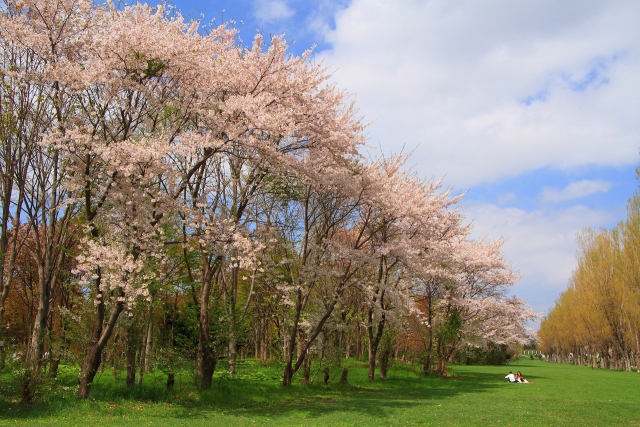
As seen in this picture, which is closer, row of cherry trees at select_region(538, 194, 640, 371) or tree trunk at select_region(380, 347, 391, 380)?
tree trunk at select_region(380, 347, 391, 380)

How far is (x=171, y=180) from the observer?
12359mm

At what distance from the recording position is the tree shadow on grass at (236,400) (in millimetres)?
11383

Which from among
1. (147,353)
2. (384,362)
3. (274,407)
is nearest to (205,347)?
(147,353)

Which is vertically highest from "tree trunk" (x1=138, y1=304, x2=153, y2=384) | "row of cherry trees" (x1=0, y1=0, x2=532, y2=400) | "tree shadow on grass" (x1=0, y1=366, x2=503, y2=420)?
"row of cherry trees" (x1=0, y1=0, x2=532, y2=400)

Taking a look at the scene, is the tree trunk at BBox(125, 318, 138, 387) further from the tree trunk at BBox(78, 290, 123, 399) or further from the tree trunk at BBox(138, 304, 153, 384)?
the tree trunk at BBox(78, 290, 123, 399)

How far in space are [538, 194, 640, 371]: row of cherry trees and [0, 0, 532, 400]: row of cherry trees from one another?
27612 mm

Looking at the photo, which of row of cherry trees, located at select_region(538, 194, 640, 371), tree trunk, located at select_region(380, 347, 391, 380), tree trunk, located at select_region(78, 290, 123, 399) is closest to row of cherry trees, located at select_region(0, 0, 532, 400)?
tree trunk, located at select_region(78, 290, 123, 399)

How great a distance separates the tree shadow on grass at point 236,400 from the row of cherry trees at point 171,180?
70cm

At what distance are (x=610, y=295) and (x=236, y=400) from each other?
156 feet

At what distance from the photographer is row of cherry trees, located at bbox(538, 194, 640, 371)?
40.0 metres

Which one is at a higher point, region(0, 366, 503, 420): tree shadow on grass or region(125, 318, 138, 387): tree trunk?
region(125, 318, 138, 387): tree trunk

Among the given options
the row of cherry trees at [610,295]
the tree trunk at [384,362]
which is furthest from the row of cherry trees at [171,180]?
the row of cherry trees at [610,295]

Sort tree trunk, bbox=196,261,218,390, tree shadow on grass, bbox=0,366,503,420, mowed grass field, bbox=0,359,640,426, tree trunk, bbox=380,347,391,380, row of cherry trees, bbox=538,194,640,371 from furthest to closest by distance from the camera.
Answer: row of cherry trees, bbox=538,194,640,371
tree trunk, bbox=380,347,391,380
tree trunk, bbox=196,261,218,390
tree shadow on grass, bbox=0,366,503,420
mowed grass field, bbox=0,359,640,426

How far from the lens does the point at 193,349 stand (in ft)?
48.0
